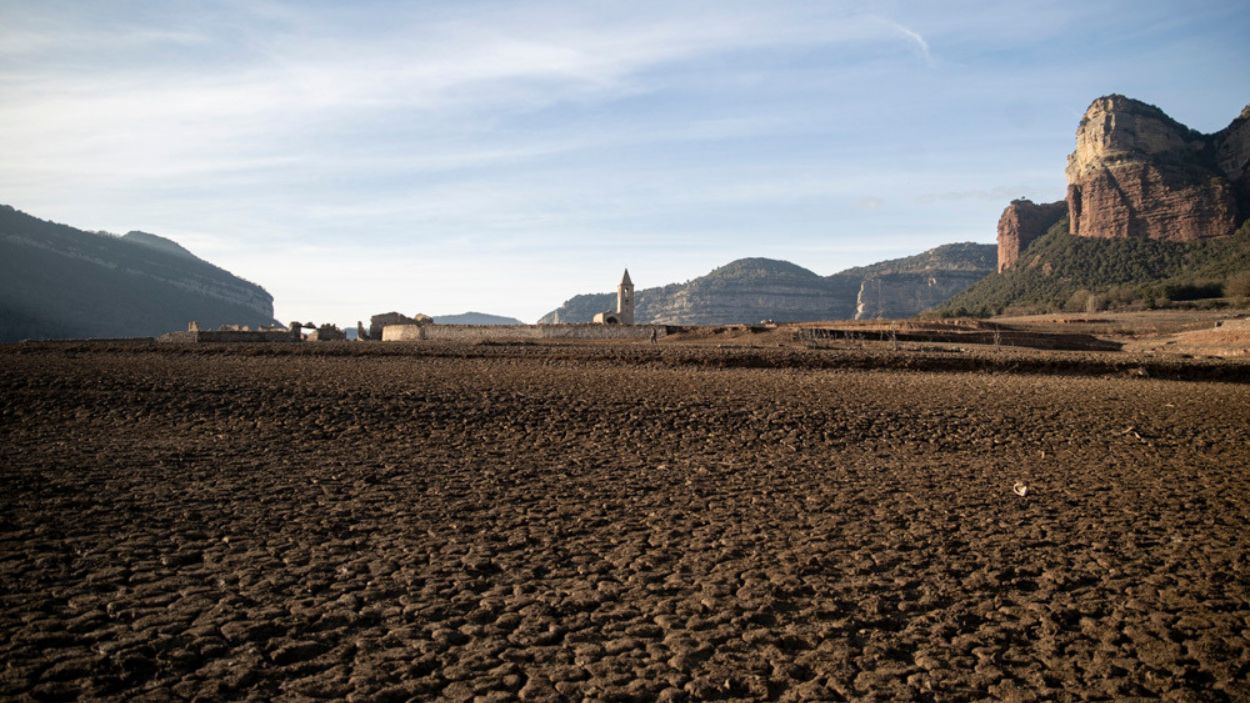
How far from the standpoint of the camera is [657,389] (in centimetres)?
1705

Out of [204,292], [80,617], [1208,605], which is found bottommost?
[1208,605]

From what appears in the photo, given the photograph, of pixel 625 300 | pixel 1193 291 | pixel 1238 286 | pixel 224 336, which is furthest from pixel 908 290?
pixel 224 336

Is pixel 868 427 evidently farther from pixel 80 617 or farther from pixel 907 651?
pixel 80 617

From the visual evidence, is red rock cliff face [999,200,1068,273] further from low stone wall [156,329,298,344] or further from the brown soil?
the brown soil

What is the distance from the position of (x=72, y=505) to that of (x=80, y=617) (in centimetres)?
329

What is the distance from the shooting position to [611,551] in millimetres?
6641

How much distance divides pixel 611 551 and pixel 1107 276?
362ft

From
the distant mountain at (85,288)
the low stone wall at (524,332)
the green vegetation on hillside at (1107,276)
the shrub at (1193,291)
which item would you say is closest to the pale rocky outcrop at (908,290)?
the green vegetation on hillside at (1107,276)

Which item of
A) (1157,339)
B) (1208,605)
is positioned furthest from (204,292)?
(1208,605)

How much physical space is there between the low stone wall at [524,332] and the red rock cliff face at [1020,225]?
343 ft

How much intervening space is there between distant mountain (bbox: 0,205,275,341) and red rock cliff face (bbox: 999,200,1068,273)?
150372mm

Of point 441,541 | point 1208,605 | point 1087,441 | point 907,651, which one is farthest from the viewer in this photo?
point 1087,441

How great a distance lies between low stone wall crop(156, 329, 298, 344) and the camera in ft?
119

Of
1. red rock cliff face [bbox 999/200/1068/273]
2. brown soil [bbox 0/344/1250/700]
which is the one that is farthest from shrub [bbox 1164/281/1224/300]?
brown soil [bbox 0/344/1250/700]
